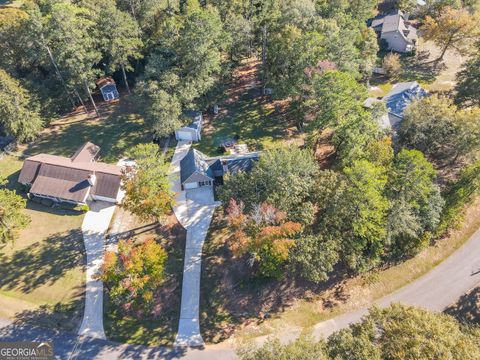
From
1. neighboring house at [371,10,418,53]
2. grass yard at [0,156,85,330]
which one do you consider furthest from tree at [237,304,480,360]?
neighboring house at [371,10,418,53]

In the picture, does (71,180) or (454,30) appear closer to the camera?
(71,180)

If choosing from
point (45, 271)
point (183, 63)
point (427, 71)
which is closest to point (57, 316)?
point (45, 271)

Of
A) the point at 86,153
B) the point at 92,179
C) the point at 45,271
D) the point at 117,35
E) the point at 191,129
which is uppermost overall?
the point at 117,35

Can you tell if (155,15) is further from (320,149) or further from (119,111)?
(320,149)

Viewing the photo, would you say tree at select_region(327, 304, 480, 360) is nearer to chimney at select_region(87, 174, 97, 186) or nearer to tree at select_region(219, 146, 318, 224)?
tree at select_region(219, 146, 318, 224)

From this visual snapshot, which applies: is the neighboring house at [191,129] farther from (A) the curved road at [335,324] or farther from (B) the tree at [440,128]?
(A) the curved road at [335,324]

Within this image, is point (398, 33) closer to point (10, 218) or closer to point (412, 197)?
point (412, 197)

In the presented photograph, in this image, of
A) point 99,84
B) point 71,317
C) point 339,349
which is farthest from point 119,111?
point 339,349
